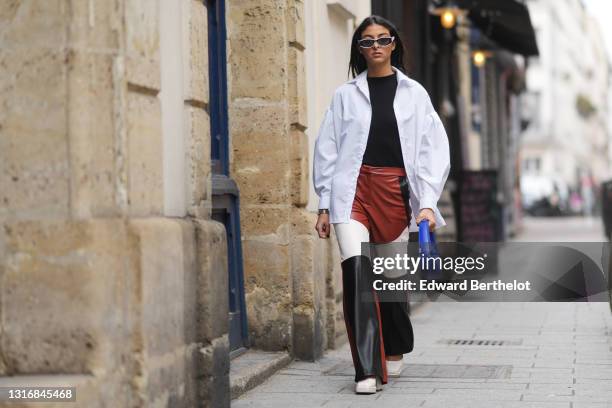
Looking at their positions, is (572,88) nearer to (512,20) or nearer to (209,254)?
(512,20)

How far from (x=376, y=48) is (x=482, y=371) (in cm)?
198

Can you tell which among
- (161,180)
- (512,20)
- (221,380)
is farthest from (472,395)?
(512,20)

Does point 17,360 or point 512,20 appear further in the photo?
point 512,20

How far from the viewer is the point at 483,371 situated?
7383 mm

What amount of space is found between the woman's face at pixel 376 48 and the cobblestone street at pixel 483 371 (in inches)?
68.3

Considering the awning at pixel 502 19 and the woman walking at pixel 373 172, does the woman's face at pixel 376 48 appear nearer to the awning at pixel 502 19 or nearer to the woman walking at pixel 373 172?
the woman walking at pixel 373 172

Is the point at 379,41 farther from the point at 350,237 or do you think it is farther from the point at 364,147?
the point at 350,237

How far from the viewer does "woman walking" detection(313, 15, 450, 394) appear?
21.8 feet

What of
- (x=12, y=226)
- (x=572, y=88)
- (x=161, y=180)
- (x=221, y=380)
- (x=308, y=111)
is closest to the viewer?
(x=12, y=226)

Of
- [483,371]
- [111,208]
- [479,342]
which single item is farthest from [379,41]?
[479,342]

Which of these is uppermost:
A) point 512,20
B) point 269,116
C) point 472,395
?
point 512,20

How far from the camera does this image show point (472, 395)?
646cm

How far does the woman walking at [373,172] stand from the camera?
6.65 m

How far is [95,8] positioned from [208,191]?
147cm
